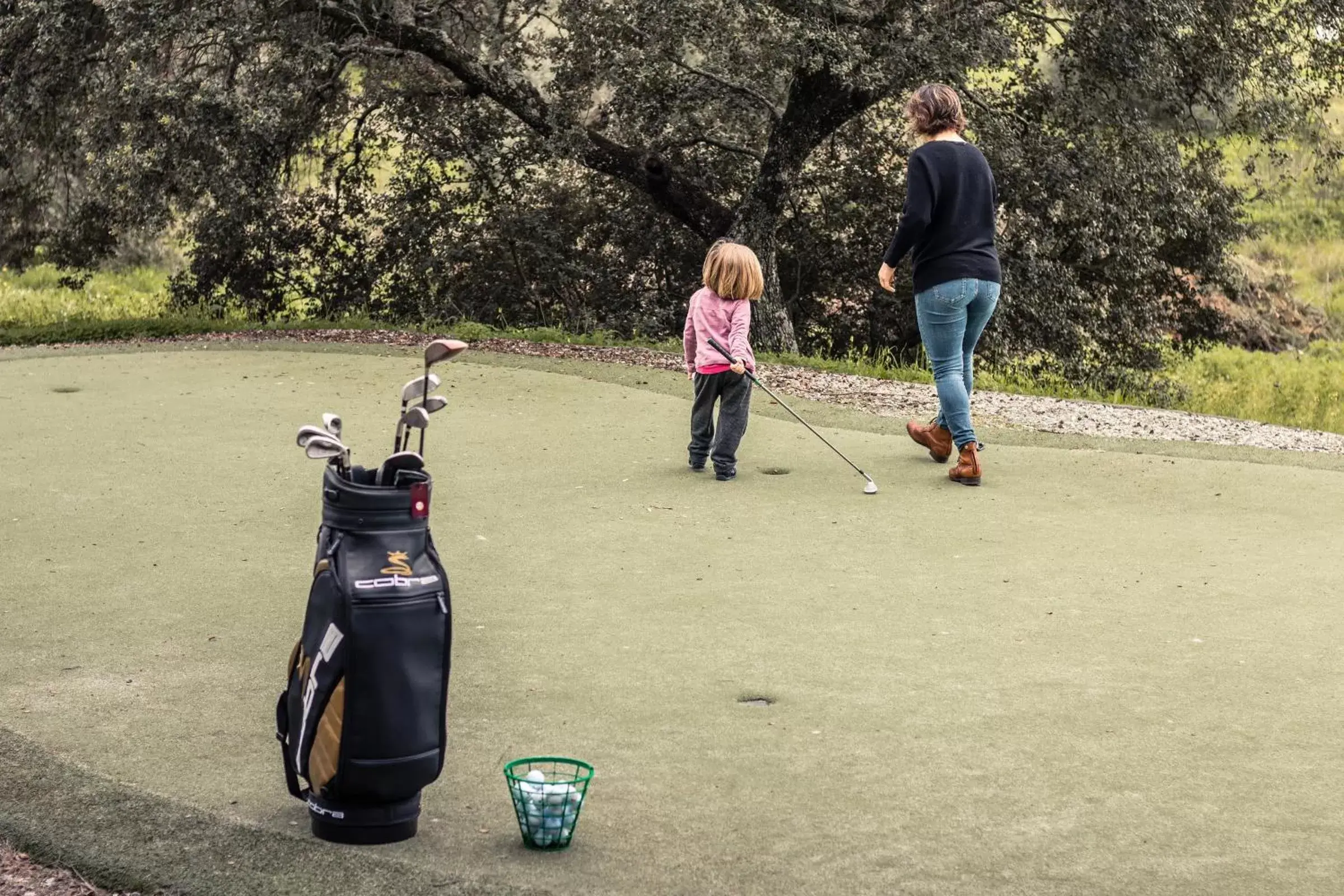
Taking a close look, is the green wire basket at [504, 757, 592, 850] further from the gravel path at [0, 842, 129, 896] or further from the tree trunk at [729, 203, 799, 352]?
the tree trunk at [729, 203, 799, 352]

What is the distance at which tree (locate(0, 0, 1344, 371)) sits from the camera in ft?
41.4

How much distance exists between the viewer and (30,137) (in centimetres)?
1388

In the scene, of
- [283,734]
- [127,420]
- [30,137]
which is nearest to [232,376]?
[127,420]

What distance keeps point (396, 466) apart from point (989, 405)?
7.30 metres

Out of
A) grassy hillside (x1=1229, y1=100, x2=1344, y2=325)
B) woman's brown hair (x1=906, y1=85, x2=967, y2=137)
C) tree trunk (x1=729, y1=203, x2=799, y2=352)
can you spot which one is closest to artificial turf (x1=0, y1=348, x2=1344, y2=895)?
woman's brown hair (x1=906, y1=85, x2=967, y2=137)

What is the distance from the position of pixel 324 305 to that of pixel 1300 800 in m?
14.1

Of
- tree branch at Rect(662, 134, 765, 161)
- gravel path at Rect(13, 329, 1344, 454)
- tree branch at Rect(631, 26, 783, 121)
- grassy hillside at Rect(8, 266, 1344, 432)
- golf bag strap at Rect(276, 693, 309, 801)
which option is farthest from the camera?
tree branch at Rect(662, 134, 765, 161)

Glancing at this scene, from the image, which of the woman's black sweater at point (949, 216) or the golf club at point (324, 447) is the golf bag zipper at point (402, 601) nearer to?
Answer: the golf club at point (324, 447)

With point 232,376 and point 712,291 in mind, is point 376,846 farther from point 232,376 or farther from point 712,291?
point 232,376

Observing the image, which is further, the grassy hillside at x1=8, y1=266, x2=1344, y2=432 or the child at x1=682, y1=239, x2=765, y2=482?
the grassy hillside at x1=8, y1=266, x2=1344, y2=432

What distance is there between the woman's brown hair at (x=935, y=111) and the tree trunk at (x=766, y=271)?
773 centimetres

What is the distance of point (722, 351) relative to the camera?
723 cm

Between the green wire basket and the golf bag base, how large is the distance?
0.76 ft

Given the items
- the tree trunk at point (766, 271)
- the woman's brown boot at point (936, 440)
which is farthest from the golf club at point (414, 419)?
the tree trunk at point (766, 271)
